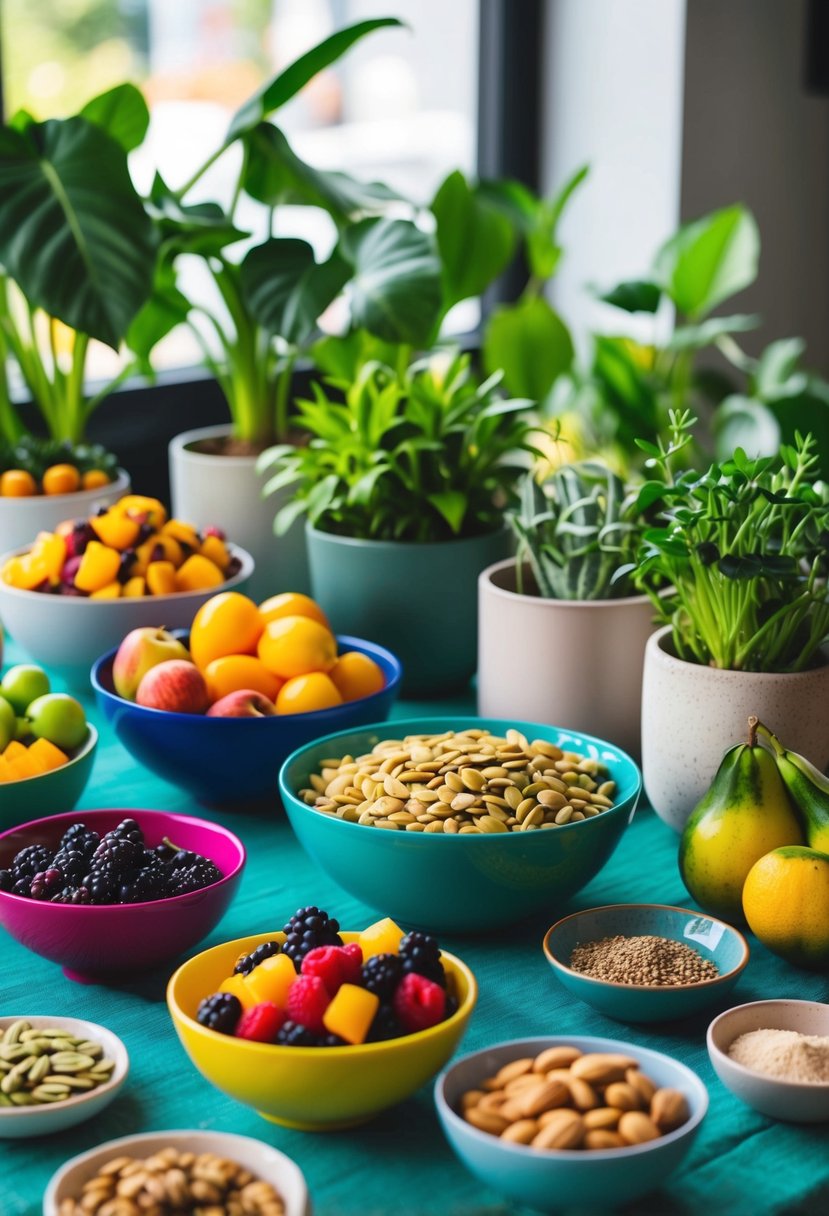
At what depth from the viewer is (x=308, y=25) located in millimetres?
2973

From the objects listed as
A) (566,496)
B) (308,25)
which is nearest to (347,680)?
(566,496)

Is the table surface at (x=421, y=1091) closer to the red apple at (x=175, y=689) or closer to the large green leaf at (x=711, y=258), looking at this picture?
the red apple at (x=175, y=689)

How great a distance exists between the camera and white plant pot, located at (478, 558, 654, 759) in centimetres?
126

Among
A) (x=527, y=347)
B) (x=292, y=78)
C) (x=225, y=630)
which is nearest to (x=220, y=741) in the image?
(x=225, y=630)

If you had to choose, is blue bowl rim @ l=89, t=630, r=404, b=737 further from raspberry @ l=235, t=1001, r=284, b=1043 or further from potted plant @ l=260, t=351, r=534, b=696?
raspberry @ l=235, t=1001, r=284, b=1043

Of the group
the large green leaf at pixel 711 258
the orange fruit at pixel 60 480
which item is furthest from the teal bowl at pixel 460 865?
the large green leaf at pixel 711 258

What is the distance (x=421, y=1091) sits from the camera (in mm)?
832

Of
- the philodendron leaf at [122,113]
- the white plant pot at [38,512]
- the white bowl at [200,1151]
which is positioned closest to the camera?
the white bowl at [200,1151]

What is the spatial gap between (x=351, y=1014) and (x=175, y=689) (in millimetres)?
522

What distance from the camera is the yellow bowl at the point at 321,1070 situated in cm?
73

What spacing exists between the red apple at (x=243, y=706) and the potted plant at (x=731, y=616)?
33cm

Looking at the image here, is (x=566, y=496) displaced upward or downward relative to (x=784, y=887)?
upward

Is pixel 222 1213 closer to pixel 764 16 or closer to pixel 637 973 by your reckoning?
pixel 637 973

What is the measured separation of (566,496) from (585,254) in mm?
1816
